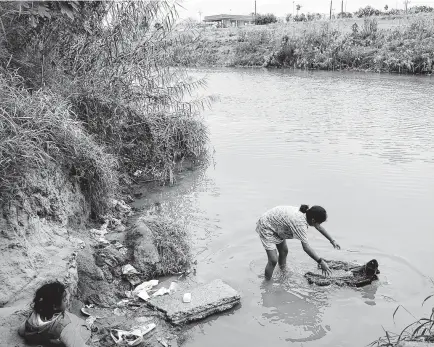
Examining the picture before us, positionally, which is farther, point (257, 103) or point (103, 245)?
point (257, 103)

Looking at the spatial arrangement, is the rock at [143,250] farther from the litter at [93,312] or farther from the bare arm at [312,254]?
the bare arm at [312,254]

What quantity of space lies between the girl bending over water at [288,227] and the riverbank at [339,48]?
75.7 ft

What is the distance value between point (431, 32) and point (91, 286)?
35.3 metres

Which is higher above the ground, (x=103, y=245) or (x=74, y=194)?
(x=74, y=194)

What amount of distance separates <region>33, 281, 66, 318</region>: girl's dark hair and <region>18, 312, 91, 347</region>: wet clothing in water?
87 mm

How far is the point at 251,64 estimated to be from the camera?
139ft

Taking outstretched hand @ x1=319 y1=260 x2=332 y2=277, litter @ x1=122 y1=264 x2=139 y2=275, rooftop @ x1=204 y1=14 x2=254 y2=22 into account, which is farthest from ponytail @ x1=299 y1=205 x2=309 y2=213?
rooftop @ x1=204 y1=14 x2=254 y2=22

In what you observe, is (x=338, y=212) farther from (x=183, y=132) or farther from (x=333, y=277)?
(x=183, y=132)

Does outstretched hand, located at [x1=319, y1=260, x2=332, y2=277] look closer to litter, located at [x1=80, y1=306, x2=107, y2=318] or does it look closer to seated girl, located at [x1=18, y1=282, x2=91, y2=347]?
litter, located at [x1=80, y1=306, x2=107, y2=318]

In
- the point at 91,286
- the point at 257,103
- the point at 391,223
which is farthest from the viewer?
the point at 257,103

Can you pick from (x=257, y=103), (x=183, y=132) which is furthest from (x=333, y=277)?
(x=257, y=103)

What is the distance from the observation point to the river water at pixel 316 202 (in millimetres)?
5406

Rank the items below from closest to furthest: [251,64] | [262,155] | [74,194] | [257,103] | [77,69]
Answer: [74,194]
[77,69]
[262,155]
[257,103]
[251,64]

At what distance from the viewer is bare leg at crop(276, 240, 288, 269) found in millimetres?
6289
